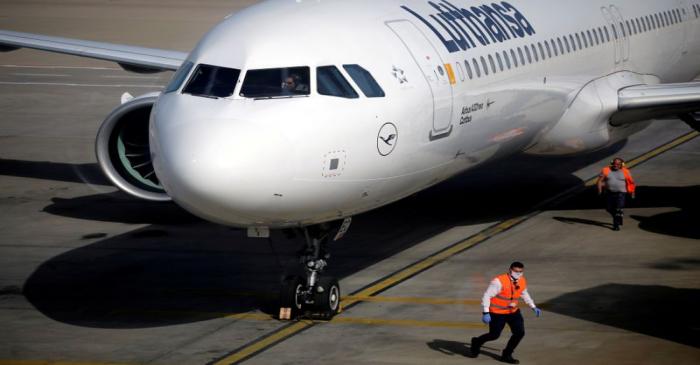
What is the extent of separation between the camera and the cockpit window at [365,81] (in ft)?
55.1

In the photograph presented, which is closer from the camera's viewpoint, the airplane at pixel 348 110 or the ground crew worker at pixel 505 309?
the airplane at pixel 348 110

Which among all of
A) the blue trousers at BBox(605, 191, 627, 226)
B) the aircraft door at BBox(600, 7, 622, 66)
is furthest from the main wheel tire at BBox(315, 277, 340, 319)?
the aircraft door at BBox(600, 7, 622, 66)

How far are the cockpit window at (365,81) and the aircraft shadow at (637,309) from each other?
417 centimetres

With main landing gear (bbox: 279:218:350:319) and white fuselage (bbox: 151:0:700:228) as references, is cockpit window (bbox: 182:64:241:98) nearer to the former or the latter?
white fuselage (bbox: 151:0:700:228)

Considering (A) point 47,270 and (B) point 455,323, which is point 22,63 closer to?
(A) point 47,270

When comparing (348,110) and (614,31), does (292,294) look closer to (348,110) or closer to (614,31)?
(348,110)

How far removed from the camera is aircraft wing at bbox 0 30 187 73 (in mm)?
27062

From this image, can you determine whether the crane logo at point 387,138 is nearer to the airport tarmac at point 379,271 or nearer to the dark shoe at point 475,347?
the airport tarmac at point 379,271

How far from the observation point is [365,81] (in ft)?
55.5

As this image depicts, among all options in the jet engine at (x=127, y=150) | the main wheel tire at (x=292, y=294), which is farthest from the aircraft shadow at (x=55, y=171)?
the main wheel tire at (x=292, y=294)

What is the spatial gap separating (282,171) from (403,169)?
2.72m

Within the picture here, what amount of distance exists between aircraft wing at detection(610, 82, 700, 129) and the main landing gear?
353 inches

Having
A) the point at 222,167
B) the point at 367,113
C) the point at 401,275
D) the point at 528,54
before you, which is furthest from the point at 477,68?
the point at 222,167

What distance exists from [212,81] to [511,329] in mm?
5034
